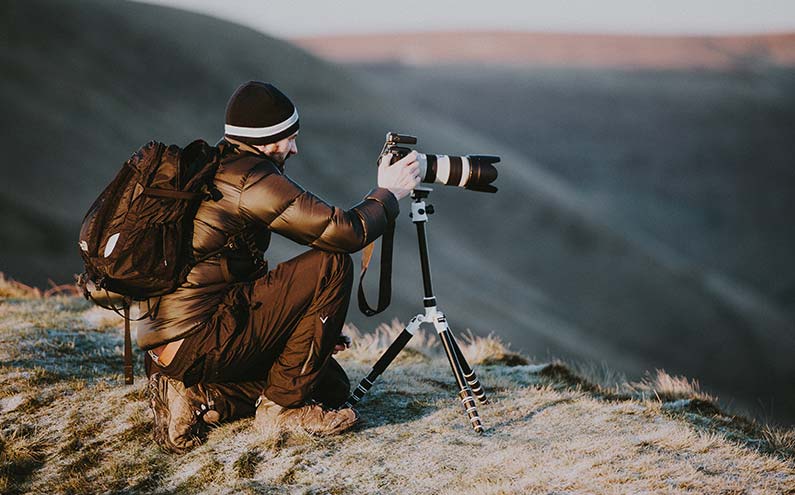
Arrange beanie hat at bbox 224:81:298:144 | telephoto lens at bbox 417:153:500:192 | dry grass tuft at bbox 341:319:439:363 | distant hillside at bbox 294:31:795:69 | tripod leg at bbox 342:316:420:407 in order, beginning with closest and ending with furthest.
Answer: beanie hat at bbox 224:81:298:144 → telephoto lens at bbox 417:153:500:192 → tripod leg at bbox 342:316:420:407 → dry grass tuft at bbox 341:319:439:363 → distant hillside at bbox 294:31:795:69

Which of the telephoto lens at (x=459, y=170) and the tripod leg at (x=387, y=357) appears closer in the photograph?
the telephoto lens at (x=459, y=170)

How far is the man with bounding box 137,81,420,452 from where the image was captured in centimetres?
389

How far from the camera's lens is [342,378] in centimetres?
469

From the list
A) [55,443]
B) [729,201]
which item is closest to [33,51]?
[55,443]

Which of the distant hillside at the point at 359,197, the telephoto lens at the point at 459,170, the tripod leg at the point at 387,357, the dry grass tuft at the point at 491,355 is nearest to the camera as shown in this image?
the telephoto lens at the point at 459,170

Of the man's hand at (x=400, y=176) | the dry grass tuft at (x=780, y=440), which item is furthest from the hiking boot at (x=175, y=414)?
the dry grass tuft at (x=780, y=440)

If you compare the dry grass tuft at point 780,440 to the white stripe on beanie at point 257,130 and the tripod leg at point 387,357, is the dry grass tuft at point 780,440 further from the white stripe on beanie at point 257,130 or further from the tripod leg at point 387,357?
the white stripe on beanie at point 257,130

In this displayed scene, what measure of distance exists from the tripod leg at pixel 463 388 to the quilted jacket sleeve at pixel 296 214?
0.91m

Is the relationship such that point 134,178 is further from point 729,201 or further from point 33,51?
point 729,201

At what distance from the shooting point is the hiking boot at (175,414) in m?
4.24

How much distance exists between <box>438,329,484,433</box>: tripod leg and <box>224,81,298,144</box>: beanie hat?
1.49 meters

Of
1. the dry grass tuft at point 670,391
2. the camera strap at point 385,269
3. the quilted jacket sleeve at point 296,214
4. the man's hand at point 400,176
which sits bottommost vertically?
the dry grass tuft at point 670,391

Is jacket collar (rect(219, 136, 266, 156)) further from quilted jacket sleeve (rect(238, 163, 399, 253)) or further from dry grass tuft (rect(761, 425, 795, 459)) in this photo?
dry grass tuft (rect(761, 425, 795, 459))

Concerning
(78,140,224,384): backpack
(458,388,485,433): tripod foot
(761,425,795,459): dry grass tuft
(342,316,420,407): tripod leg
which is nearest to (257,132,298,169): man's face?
(78,140,224,384): backpack
